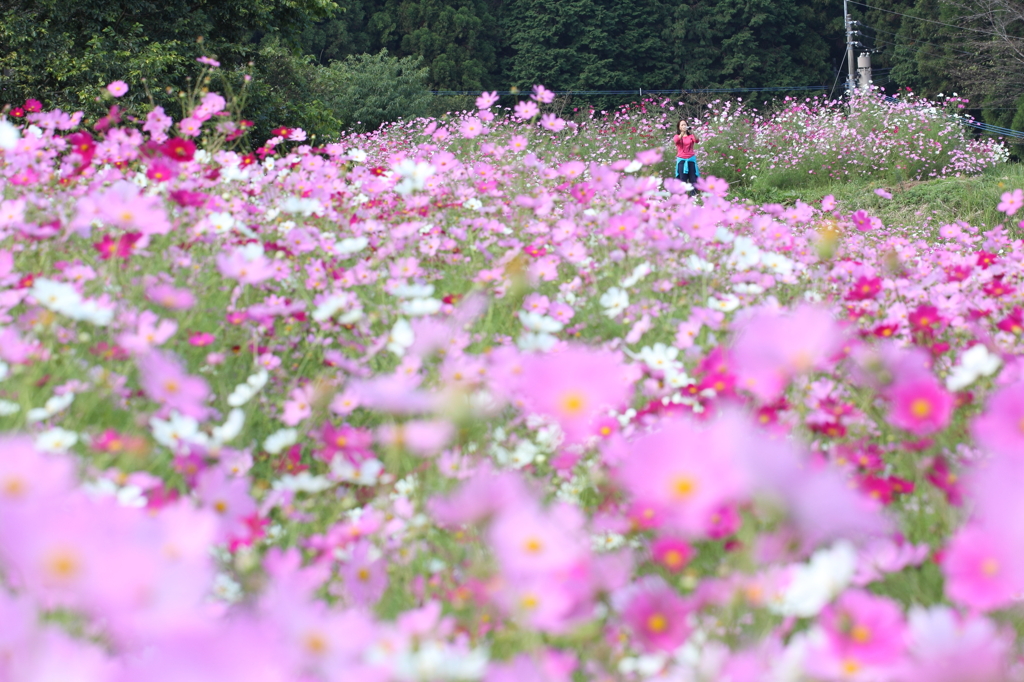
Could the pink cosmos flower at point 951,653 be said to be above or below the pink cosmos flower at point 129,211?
above

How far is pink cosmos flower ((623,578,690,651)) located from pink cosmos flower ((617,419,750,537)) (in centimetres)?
18

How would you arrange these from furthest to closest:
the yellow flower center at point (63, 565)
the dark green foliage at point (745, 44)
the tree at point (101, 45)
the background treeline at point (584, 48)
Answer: the dark green foliage at point (745, 44) < the background treeline at point (584, 48) < the tree at point (101, 45) < the yellow flower center at point (63, 565)

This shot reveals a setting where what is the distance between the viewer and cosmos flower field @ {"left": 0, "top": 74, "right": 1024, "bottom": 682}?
567 millimetres

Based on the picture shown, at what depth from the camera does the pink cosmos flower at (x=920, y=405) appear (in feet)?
2.80

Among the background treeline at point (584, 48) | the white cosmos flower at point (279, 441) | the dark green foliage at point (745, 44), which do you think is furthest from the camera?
the dark green foliage at point (745, 44)

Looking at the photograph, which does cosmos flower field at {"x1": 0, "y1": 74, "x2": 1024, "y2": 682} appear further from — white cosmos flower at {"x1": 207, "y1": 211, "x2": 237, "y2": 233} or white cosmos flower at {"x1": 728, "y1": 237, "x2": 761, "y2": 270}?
white cosmos flower at {"x1": 207, "y1": 211, "x2": 237, "y2": 233}

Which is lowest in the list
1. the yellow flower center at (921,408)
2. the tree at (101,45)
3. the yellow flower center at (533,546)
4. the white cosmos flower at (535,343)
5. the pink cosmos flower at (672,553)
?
the tree at (101,45)

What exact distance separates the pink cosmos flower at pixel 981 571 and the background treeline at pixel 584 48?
30.5 feet

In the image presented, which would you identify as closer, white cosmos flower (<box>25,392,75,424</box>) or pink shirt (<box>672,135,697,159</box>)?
white cosmos flower (<box>25,392,75,424</box>)

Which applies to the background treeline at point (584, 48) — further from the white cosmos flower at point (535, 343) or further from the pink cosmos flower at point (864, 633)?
the pink cosmos flower at point (864, 633)

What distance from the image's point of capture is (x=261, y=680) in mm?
470

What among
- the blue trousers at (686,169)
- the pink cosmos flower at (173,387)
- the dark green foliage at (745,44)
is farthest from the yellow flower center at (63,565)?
the dark green foliage at (745,44)

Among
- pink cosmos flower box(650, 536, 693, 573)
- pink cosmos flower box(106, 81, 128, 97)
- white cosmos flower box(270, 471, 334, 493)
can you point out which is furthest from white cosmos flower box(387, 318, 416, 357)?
pink cosmos flower box(106, 81, 128, 97)

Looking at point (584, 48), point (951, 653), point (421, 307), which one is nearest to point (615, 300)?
point (421, 307)
